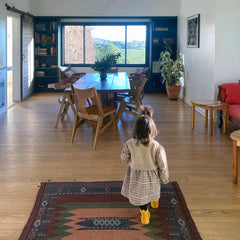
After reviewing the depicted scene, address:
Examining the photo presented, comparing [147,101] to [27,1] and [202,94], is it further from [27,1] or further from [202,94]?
[27,1]

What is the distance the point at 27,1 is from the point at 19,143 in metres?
6.13

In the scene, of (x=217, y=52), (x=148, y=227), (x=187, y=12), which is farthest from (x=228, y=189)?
(x=187, y=12)

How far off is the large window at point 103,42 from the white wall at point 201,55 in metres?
1.78

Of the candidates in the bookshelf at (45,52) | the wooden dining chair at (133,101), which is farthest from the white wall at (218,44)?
the bookshelf at (45,52)

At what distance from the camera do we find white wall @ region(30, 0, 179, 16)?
10453 millimetres

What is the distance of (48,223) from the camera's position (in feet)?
9.30

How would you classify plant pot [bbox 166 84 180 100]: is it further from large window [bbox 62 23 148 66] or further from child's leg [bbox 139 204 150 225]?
child's leg [bbox 139 204 150 225]

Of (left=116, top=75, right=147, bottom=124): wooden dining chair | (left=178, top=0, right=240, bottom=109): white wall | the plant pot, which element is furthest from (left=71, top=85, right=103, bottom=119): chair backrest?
the plant pot

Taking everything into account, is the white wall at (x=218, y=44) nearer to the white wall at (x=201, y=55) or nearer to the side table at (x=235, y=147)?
the white wall at (x=201, y=55)

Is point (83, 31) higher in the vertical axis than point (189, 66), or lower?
higher

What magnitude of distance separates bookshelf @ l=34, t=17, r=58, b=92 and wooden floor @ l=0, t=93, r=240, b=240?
377cm

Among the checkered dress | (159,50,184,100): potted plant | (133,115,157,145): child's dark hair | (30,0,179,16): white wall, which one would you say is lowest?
the checkered dress

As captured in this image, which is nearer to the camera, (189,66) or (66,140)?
(66,140)

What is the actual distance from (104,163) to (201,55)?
4.21 metres
